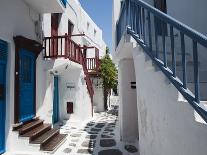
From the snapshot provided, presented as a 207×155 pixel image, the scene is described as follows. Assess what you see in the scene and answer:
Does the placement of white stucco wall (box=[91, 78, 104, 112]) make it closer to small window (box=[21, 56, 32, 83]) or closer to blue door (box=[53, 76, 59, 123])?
blue door (box=[53, 76, 59, 123])

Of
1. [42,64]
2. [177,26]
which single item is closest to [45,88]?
[42,64]

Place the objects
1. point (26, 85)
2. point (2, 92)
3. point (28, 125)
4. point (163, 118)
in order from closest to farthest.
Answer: point (163, 118) → point (2, 92) → point (28, 125) → point (26, 85)

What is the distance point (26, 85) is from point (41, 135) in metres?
1.66

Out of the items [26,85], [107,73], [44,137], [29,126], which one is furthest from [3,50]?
[107,73]

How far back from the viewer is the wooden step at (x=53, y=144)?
6.59 meters

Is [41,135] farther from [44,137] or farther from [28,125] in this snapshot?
[28,125]

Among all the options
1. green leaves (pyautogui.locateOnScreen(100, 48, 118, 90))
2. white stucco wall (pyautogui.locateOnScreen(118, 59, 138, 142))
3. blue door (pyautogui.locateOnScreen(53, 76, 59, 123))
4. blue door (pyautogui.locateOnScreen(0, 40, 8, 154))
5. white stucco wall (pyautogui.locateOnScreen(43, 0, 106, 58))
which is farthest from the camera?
green leaves (pyautogui.locateOnScreen(100, 48, 118, 90))

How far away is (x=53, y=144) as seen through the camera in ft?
23.1

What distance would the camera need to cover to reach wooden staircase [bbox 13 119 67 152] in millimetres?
6590

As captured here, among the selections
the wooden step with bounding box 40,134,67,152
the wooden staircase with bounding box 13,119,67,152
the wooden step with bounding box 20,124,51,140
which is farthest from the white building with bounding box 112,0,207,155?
the wooden step with bounding box 20,124,51,140

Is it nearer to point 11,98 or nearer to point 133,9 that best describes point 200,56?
point 133,9

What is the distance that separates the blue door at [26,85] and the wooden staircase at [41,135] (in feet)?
0.98

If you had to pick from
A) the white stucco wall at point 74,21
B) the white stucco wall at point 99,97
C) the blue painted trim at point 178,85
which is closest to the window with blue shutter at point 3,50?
the white stucco wall at point 74,21

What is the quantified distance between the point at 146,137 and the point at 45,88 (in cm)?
559
